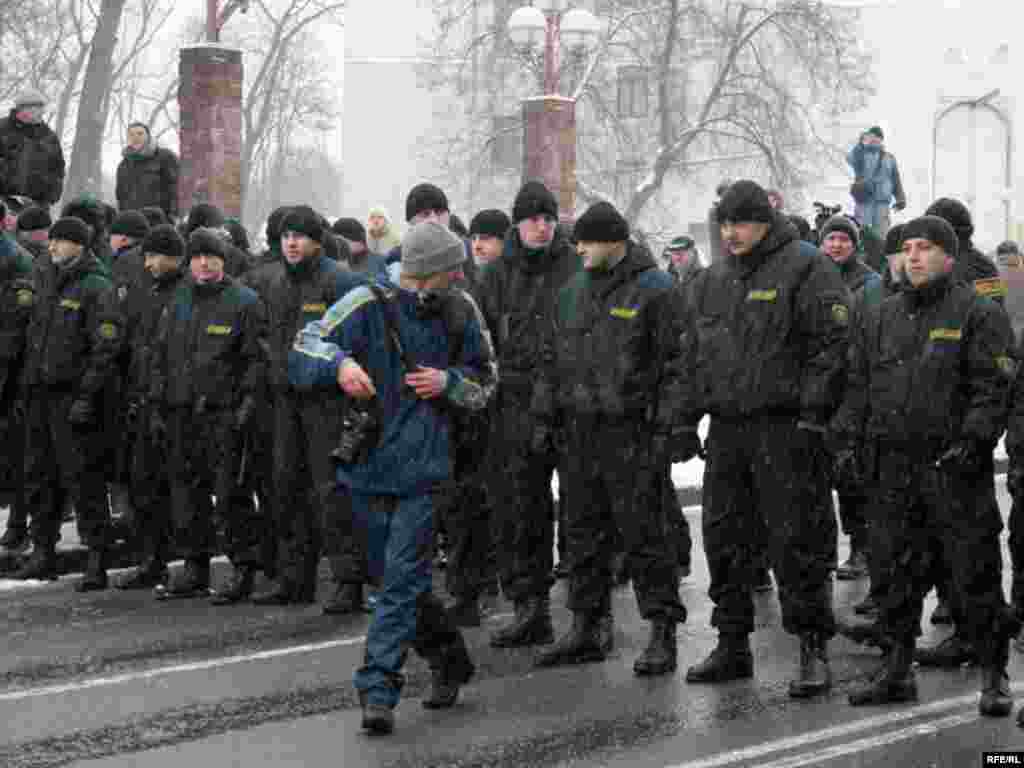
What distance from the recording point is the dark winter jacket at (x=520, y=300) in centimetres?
1158

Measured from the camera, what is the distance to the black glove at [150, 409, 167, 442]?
12.5 metres

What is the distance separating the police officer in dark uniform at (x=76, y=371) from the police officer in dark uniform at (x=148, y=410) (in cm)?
18

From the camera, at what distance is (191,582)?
1262cm

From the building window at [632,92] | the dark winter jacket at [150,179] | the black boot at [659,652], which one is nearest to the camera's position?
the black boot at [659,652]

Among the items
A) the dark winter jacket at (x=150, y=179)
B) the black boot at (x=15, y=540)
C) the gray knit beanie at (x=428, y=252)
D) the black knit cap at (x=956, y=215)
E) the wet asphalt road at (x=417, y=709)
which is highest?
the dark winter jacket at (x=150, y=179)

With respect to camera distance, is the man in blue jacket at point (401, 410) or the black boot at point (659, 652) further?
the black boot at point (659, 652)

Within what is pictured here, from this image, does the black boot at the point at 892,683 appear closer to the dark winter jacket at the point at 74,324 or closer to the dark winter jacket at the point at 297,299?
the dark winter jacket at the point at 297,299

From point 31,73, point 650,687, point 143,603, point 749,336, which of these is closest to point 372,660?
point 650,687

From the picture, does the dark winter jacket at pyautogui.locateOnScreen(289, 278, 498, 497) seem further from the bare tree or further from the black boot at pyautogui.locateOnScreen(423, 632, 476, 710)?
the bare tree

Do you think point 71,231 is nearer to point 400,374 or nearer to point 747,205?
point 400,374

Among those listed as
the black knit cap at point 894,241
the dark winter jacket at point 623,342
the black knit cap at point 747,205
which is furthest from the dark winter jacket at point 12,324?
the black knit cap at point 747,205

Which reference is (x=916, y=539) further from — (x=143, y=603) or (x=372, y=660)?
(x=143, y=603)

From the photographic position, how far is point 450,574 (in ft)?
38.5

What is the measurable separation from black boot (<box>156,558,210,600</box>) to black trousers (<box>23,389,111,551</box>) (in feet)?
1.95
